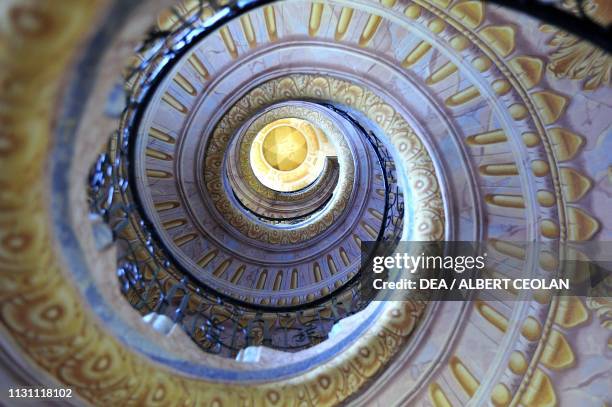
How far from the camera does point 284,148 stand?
13570 millimetres

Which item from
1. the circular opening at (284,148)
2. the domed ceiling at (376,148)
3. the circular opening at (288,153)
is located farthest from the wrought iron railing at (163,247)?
the circular opening at (284,148)

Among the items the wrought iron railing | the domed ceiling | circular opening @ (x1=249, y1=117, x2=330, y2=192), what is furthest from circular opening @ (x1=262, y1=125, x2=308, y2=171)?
the wrought iron railing

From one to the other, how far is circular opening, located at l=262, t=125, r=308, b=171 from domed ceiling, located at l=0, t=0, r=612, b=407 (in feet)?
22.9

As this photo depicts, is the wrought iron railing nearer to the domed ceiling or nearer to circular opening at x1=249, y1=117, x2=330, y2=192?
the domed ceiling

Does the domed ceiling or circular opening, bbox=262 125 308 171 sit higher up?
circular opening, bbox=262 125 308 171

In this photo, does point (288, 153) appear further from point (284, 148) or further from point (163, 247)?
point (163, 247)

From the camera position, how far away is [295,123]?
528 inches

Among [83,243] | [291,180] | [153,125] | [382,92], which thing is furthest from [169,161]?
[291,180]

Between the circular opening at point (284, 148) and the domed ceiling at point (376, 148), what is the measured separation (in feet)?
22.9

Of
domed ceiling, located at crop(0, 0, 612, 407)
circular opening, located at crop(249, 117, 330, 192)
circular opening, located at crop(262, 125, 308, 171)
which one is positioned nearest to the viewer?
domed ceiling, located at crop(0, 0, 612, 407)

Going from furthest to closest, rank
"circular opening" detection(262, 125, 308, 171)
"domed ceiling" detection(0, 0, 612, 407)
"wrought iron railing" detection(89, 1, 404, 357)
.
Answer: "circular opening" detection(262, 125, 308, 171) < "wrought iron railing" detection(89, 1, 404, 357) < "domed ceiling" detection(0, 0, 612, 407)

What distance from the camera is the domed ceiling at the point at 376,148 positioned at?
6.28 ft

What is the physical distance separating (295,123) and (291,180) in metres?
2.11

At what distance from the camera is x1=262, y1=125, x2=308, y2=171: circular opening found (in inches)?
524
